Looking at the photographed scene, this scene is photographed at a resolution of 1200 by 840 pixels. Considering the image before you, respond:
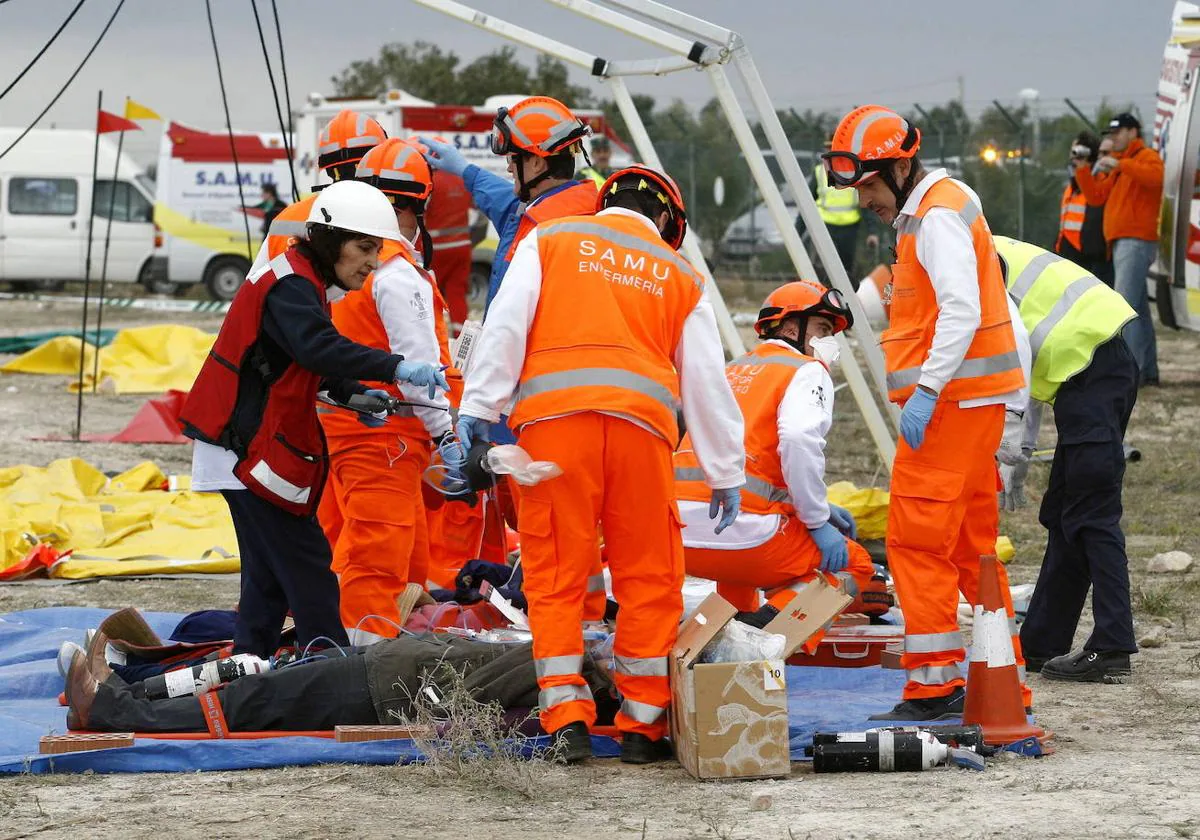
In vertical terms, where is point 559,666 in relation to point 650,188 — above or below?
below

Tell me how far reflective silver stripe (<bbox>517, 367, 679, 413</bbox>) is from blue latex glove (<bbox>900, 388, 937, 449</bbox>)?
90 centimetres

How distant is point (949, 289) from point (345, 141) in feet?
9.12

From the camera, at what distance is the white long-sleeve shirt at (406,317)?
20.1 ft

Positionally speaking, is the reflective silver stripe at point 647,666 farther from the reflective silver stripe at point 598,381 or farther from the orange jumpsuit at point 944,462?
the orange jumpsuit at point 944,462

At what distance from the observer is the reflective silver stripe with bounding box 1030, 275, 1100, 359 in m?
6.19

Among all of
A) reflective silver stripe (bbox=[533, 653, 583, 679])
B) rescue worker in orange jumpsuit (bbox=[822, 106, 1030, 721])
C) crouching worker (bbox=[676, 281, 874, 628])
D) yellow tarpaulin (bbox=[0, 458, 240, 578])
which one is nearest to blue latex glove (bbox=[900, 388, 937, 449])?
rescue worker in orange jumpsuit (bbox=[822, 106, 1030, 721])

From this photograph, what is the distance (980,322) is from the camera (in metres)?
5.49

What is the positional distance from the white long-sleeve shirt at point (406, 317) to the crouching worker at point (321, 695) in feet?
3.86

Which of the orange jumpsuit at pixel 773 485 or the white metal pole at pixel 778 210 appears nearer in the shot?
the orange jumpsuit at pixel 773 485

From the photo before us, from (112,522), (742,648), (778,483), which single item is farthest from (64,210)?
(742,648)

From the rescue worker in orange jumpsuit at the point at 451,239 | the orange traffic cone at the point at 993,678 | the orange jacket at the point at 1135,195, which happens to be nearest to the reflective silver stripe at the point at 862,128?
the orange traffic cone at the point at 993,678

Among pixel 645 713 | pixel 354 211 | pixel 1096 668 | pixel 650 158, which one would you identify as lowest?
pixel 1096 668

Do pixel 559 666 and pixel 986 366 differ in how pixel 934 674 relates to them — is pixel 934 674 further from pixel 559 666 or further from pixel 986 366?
pixel 559 666

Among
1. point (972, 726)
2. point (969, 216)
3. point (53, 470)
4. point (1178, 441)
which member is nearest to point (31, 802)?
point (972, 726)
